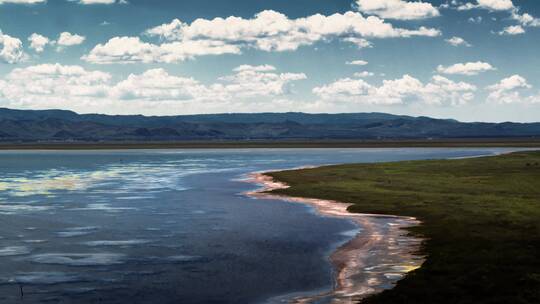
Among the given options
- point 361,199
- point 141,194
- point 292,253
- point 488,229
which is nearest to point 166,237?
point 292,253

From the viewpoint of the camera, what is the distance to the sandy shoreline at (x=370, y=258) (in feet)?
74.4

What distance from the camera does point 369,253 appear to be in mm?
29828

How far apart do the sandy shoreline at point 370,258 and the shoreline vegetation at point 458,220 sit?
671mm

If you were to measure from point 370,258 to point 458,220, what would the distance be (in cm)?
1066

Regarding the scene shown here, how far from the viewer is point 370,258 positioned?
28688 mm

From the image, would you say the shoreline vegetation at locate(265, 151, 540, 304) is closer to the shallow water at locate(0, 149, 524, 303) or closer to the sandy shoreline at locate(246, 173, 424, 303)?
the sandy shoreline at locate(246, 173, 424, 303)

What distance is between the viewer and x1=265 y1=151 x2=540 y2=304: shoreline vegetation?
21.8 metres

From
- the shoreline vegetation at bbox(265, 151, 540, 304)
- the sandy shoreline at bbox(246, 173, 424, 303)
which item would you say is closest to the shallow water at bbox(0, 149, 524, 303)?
the sandy shoreline at bbox(246, 173, 424, 303)

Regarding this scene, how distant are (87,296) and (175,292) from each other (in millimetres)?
3037

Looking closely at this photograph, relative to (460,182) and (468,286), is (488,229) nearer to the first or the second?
(468,286)

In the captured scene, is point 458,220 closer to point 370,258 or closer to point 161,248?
point 370,258

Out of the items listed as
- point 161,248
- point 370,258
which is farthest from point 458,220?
point 161,248

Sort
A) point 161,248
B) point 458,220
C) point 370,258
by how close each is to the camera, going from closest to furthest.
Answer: point 370,258
point 161,248
point 458,220

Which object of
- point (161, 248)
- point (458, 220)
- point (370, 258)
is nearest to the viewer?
point (370, 258)
